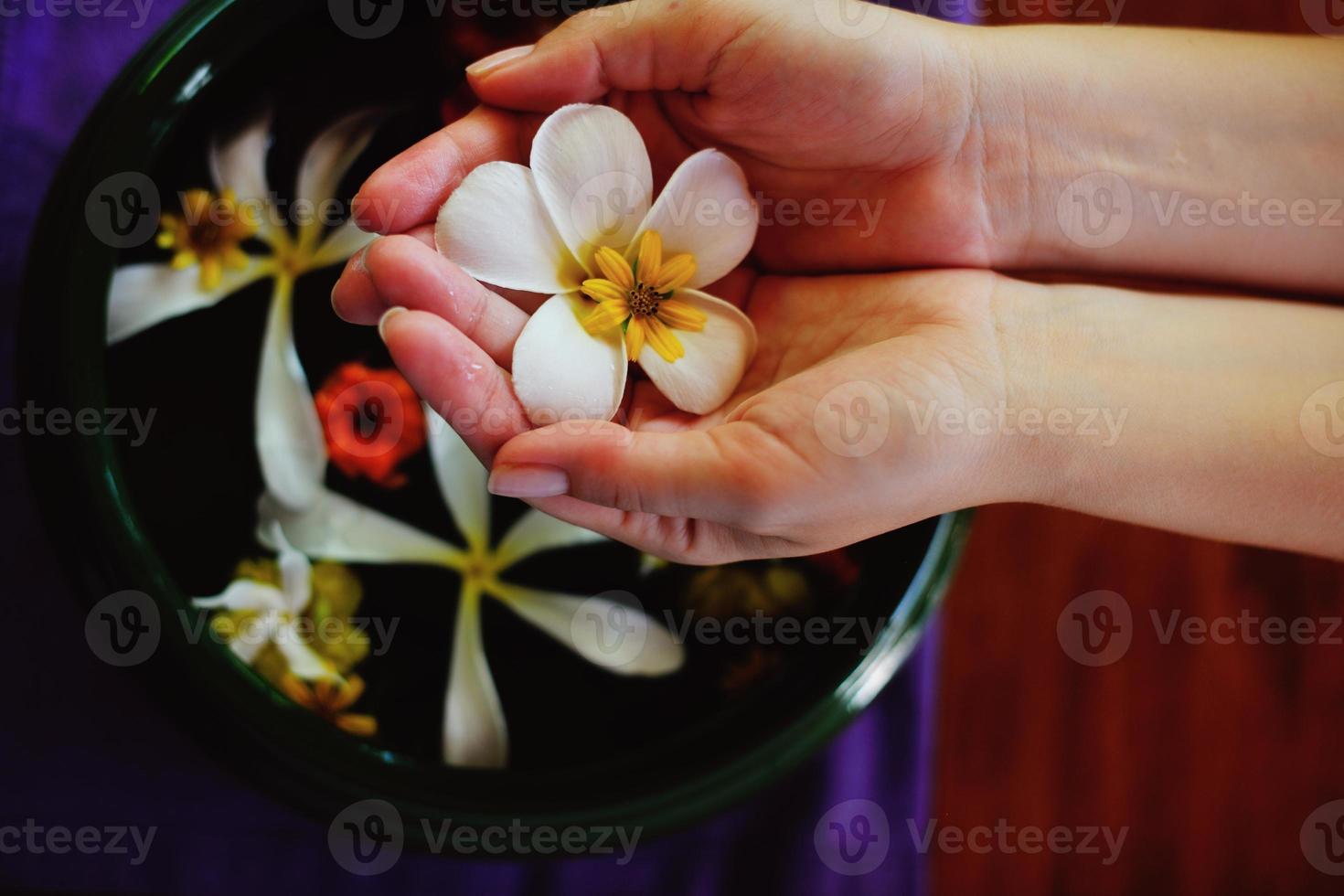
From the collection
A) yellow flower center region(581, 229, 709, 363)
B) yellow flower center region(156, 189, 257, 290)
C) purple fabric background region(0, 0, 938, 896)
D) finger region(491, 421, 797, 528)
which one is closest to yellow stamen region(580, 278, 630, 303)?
yellow flower center region(581, 229, 709, 363)

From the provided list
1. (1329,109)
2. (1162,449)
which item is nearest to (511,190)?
(1162,449)

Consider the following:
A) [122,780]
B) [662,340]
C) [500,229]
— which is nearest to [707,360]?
[662,340]

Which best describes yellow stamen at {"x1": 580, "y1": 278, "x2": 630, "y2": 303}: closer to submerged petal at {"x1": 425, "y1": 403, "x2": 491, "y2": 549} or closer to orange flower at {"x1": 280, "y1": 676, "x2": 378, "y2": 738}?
submerged petal at {"x1": 425, "y1": 403, "x2": 491, "y2": 549}

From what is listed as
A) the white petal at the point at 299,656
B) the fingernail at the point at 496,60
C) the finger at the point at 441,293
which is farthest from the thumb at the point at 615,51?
the white petal at the point at 299,656

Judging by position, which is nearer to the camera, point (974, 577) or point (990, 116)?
point (990, 116)

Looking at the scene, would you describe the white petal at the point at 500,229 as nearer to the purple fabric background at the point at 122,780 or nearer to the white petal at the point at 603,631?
the white petal at the point at 603,631

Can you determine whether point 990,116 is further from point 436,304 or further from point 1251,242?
point 436,304

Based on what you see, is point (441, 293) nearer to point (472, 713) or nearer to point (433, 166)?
point (433, 166)
